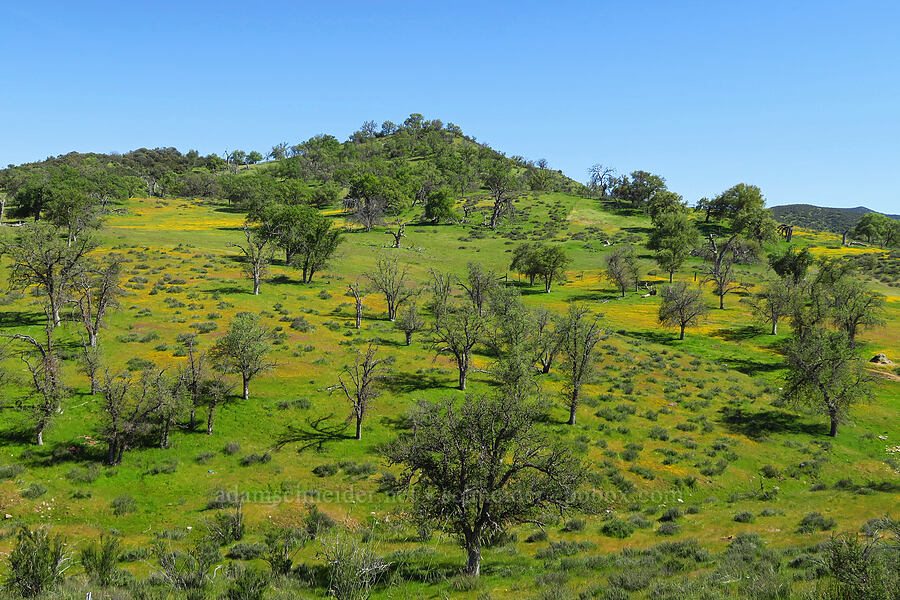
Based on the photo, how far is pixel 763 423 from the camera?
40875mm

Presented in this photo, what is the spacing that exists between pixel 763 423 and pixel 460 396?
91.6 ft

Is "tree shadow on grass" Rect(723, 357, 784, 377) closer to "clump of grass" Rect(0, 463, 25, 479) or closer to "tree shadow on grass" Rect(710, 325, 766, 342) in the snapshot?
"tree shadow on grass" Rect(710, 325, 766, 342)

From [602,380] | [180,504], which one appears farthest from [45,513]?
[602,380]

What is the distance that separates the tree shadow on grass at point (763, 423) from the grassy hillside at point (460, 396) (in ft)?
0.65

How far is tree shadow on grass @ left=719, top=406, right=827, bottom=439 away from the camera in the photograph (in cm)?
3947

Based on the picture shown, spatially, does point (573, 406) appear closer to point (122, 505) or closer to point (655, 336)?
point (122, 505)

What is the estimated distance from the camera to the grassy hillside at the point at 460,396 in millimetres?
18828

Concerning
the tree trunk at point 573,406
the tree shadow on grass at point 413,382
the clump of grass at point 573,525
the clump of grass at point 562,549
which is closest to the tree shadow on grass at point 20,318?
the tree shadow on grass at point 413,382

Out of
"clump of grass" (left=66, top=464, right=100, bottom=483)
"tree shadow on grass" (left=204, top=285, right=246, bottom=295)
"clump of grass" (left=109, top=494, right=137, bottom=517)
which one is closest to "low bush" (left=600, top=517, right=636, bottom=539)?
"clump of grass" (left=109, top=494, right=137, bottom=517)

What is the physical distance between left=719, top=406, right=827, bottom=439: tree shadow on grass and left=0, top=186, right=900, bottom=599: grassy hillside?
20cm

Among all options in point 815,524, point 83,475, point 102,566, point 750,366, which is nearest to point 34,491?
point 83,475

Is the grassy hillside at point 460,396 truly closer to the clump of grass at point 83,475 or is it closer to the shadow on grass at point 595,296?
the clump of grass at point 83,475

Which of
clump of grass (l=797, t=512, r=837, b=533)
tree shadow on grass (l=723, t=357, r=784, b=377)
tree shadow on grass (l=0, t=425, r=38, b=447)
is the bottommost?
tree shadow on grass (l=0, t=425, r=38, b=447)

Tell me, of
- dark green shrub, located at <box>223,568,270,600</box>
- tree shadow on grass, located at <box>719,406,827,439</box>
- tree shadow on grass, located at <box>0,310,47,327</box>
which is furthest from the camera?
tree shadow on grass, located at <box>0,310,47,327</box>
